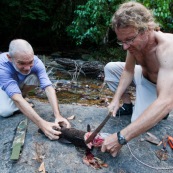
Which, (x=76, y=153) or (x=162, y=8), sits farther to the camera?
(x=162, y=8)

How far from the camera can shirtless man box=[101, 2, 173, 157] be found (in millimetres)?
2443

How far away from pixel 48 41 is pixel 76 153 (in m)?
10.3

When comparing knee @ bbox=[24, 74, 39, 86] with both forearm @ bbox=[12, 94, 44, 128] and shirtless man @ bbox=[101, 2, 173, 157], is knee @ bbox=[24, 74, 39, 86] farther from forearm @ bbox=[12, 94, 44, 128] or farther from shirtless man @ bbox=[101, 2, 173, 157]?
shirtless man @ bbox=[101, 2, 173, 157]

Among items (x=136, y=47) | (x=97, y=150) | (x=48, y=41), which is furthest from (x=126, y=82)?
(x=48, y=41)

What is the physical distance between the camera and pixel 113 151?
2645 mm

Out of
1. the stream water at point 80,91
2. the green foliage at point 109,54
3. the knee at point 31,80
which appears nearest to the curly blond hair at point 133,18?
the knee at point 31,80

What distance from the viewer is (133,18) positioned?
2.64 metres

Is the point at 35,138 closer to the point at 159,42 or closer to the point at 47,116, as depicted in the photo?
the point at 47,116

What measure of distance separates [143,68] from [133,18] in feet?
3.42

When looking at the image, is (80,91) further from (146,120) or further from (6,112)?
(146,120)

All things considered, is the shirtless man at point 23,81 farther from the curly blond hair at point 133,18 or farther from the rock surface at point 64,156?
the curly blond hair at point 133,18

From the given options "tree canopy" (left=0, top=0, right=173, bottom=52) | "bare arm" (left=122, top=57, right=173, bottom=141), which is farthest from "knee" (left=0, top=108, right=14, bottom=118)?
"tree canopy" (left=0, top=0, right=173, bottom=52)

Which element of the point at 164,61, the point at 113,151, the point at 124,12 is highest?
the point at 124,12

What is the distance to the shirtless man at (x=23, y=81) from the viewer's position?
3.03 m
